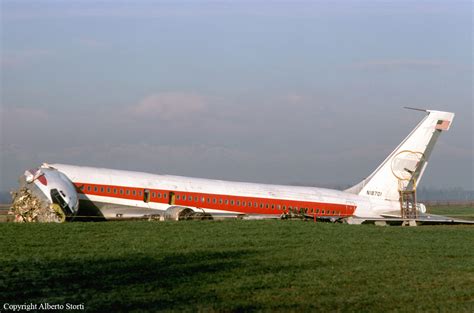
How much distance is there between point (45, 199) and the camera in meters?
40.3

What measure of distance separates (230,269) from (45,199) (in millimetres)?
20492

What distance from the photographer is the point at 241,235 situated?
106 feet

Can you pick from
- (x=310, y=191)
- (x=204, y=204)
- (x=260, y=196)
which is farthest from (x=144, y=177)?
(x=310, y=191)

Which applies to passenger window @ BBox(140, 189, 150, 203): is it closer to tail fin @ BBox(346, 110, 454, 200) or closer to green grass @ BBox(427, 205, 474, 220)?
tail fin @ BBox(346, 110, 454, 200)

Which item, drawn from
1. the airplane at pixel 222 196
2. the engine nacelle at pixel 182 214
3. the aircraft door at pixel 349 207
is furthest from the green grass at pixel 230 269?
the aircraft door at pixel 349 207

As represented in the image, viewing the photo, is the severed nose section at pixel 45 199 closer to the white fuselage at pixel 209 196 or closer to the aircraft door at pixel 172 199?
the white fuselage at pixel 209 196

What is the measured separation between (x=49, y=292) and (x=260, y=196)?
30.4 meters

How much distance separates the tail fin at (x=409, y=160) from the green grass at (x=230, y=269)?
49.4 ft

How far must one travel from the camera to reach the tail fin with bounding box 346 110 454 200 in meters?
49.5

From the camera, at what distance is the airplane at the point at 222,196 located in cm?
4103

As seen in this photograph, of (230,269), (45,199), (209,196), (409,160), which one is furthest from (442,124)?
(230,269)

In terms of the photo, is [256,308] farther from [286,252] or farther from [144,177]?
[144,177]

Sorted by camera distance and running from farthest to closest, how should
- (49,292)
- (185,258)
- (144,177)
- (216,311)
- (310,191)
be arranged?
(310,191)
(144,177)
(185,258)
(49,292)
(216,311)

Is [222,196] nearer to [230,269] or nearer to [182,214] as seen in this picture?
[182,214]
